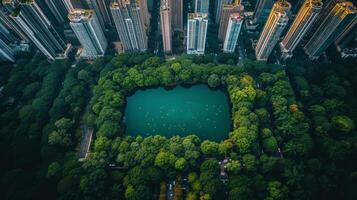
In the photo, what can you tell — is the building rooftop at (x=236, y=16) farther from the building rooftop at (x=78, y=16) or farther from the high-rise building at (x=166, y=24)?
the building rooftop at (x=78, y=16)

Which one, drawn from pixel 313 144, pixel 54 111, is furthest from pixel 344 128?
pixel 54 111

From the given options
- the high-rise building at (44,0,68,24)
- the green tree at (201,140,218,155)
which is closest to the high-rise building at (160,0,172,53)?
the green tree at (201,140,218,155)

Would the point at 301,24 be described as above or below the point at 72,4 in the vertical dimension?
below

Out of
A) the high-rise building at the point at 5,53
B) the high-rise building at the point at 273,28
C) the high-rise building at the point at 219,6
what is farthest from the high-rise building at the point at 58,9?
the high-rise building at the point at 273,28

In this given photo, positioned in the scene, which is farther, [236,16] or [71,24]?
[236,16]

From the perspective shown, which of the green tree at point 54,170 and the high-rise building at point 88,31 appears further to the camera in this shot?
the high-rise building at point 88,31

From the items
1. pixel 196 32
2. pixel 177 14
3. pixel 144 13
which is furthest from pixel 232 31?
pixel 144 13

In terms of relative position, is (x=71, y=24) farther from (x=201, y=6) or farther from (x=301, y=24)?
(x=301, y=24)
